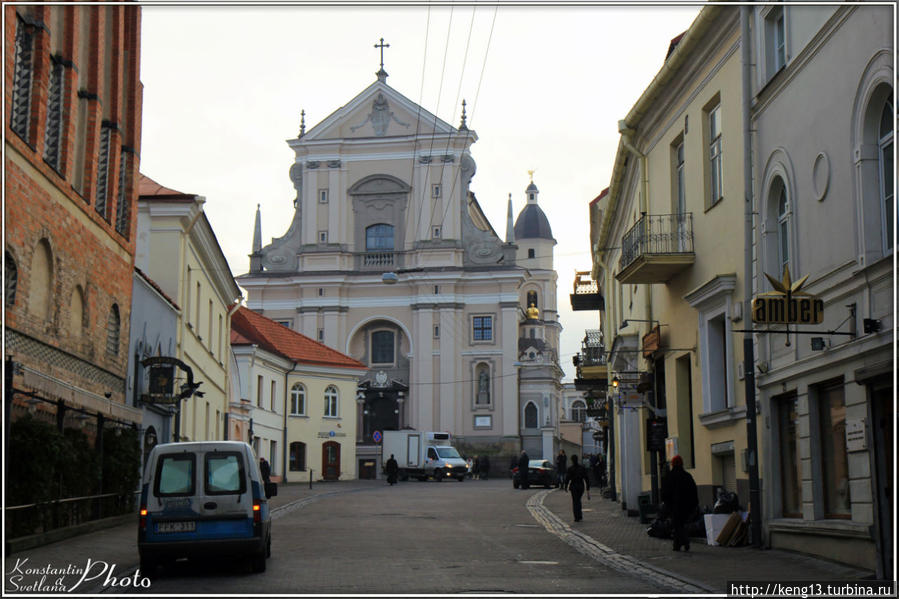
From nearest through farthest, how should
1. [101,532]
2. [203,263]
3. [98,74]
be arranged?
[101,532] < [98,74] < [203,263]

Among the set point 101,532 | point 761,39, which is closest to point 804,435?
point 761,39

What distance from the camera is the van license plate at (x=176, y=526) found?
1383cm

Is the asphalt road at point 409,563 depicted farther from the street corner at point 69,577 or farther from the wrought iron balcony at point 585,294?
the wrought iron balcony at point 585,294

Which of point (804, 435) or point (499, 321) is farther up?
point (499, 321)

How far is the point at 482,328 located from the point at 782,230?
176ft

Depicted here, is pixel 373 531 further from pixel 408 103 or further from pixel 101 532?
pixel 408 103

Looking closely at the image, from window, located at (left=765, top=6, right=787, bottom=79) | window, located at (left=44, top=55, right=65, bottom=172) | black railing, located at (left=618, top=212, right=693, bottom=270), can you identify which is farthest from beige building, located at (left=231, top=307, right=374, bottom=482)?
window, located at (left=765, top=6, right=787, bottom=79)

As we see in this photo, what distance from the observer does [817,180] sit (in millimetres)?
15188

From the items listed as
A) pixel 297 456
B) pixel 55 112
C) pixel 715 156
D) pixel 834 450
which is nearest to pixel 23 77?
pixel 55 112

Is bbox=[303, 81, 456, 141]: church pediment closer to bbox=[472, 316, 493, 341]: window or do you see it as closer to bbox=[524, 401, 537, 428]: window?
bbox=[472, 316, 493, 341]: window

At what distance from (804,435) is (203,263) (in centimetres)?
2366

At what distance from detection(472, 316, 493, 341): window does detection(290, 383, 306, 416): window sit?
15.0 m

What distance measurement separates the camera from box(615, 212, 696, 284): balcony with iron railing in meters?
21.0

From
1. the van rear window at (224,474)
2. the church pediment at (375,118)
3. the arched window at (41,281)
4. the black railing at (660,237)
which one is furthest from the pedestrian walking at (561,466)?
the van rear window at (224,474)
